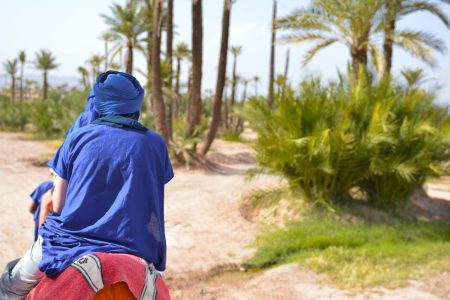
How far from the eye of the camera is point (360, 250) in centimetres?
640

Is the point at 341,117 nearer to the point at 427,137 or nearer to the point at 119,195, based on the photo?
the point at 427,137

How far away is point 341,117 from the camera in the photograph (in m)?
8.59

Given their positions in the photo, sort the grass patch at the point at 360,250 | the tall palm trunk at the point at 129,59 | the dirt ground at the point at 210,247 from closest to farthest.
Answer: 1. the dirt ground at the point at 210,247
2. the grass patch at the point at 360,250
3. the tall palm trunk at the point at 129,59

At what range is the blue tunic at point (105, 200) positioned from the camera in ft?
6.24

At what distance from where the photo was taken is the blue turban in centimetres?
208

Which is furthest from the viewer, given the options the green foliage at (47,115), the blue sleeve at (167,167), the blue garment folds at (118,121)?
the green foliage at (47,115)

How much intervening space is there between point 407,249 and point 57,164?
540 cm

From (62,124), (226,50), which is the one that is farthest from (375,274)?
(62,124)

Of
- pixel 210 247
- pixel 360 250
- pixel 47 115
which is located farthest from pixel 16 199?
pixel 47 115

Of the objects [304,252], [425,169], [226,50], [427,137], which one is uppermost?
[226,50]

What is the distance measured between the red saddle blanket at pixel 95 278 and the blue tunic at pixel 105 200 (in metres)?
0.04

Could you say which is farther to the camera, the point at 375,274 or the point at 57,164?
the point at 375,274

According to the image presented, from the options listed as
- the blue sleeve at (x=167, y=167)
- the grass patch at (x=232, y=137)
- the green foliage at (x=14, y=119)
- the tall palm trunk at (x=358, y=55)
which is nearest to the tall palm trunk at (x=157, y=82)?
the grass patch at (x=232, y=137)

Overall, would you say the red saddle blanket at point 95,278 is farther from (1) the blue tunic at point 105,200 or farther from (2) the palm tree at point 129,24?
(2) the palm tree at point 129,24
